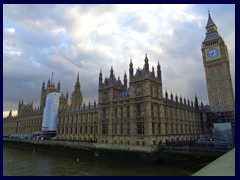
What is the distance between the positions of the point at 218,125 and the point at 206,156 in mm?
28080

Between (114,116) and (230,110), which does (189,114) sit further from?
(114,116)

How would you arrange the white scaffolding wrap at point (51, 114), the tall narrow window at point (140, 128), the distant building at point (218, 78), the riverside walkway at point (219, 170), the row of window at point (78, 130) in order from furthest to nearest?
the white scaffolding wrap at point (51, 114)
the distant building at point (218, 78)
the row of window at point (78, 130)
the tall narrow window at point (140, 128)
the riverside walkway at point (219, 170)

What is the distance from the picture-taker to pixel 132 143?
4978cm

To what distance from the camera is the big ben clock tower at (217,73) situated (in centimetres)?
8300

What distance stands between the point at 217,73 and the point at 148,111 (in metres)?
53.2

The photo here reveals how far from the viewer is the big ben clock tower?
83000mm

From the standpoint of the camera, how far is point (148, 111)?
48469mm

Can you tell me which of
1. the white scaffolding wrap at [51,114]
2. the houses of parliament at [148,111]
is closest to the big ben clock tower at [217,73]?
the houses of parliament at [148,111]

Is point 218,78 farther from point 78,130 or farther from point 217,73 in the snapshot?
point 78,130

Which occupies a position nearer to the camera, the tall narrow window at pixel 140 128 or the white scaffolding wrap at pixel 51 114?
the tall narrow window at pixel 140 128

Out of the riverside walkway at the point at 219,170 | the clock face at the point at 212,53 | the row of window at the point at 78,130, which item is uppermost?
the clock face at the point at 212,53

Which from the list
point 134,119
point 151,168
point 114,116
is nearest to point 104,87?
point 114,116

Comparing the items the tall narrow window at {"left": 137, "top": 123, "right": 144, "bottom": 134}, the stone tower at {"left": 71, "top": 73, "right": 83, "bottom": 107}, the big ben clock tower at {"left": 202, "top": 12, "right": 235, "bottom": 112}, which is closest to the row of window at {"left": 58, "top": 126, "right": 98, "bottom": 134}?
the tall narrow window at {"left": 137, "top": 123, "right": 144, "bottom": 134}

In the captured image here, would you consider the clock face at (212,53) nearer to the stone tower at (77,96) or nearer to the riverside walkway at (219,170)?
the stone tower at (77,96)
